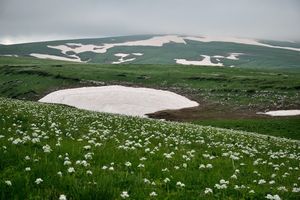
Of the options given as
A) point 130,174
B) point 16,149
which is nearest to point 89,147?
point 16,149

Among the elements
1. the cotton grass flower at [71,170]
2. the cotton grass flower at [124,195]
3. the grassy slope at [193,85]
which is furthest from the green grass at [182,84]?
the cotton grass flower at [124,195]

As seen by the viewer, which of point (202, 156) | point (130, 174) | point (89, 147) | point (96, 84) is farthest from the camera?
point (96, 84)

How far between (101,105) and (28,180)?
65978 mm

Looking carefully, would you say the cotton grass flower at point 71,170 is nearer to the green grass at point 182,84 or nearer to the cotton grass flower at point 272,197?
the cotton grass flower at point 272,197

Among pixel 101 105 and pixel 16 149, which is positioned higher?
pixel 16 149

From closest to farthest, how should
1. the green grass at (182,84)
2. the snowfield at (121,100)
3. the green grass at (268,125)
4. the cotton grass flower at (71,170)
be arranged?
the cotton grass flower at (71,170), the green grass at (268,125), the snowfield at (121,100), the green grass at (182,84)

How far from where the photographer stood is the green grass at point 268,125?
54.2 meters

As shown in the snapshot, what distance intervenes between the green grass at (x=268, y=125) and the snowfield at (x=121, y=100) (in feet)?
48.5

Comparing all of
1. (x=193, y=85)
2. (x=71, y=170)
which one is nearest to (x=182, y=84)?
(x=193, y=85)

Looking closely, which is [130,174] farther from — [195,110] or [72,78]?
[72,78]

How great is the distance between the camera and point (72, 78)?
118 m

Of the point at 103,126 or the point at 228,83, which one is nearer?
the point at 103,126

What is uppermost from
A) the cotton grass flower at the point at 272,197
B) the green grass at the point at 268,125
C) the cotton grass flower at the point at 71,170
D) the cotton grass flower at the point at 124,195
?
the cotton grass flower at the point at 71,170

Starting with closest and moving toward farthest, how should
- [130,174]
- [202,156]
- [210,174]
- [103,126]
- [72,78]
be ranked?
[130,174] < [210,174] < [202,156] < [103,126] < [72,78]
